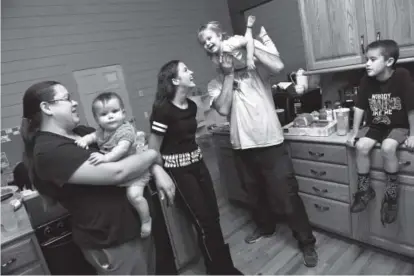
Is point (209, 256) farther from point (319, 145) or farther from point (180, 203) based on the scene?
point (319, 145)

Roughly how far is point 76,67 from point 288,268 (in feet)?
9.94

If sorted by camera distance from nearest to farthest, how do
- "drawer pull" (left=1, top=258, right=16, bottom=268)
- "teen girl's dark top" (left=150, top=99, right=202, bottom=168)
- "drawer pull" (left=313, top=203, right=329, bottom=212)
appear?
"drawer pull" (left=1, top=258, right=16, bottom=268) → "teen girl's dark top" (left=150, top=99, right=202, bottom=168) → "drawer pull" (left=313, top=203, right=329, bottom=212)

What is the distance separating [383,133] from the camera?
1.81m

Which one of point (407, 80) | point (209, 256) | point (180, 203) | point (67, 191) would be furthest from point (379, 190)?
point (67, 191)

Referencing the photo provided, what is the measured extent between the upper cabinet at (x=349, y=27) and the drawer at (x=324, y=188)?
0.94 meters

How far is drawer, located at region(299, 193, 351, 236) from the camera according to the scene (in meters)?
2.13

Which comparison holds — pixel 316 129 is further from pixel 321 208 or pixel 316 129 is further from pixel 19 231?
pixel 19 231

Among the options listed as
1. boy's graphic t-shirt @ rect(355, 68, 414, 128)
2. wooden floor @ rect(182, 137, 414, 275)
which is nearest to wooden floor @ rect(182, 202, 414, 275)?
wooden floor @ rect(182, 137, 414, 275)

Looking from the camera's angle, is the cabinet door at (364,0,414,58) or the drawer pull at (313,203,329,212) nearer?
the cabinet door at (364,0,414,58)

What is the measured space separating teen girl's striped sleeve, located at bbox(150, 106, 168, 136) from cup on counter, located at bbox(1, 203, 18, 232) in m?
0.87

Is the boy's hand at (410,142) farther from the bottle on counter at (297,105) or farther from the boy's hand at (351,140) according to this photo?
the bottle on counter at (297,105)

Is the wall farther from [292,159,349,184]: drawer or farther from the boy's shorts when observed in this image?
the boy's shorts

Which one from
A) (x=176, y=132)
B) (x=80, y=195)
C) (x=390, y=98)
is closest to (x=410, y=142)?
(x=390, y=98)

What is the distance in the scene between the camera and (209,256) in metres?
1.87
